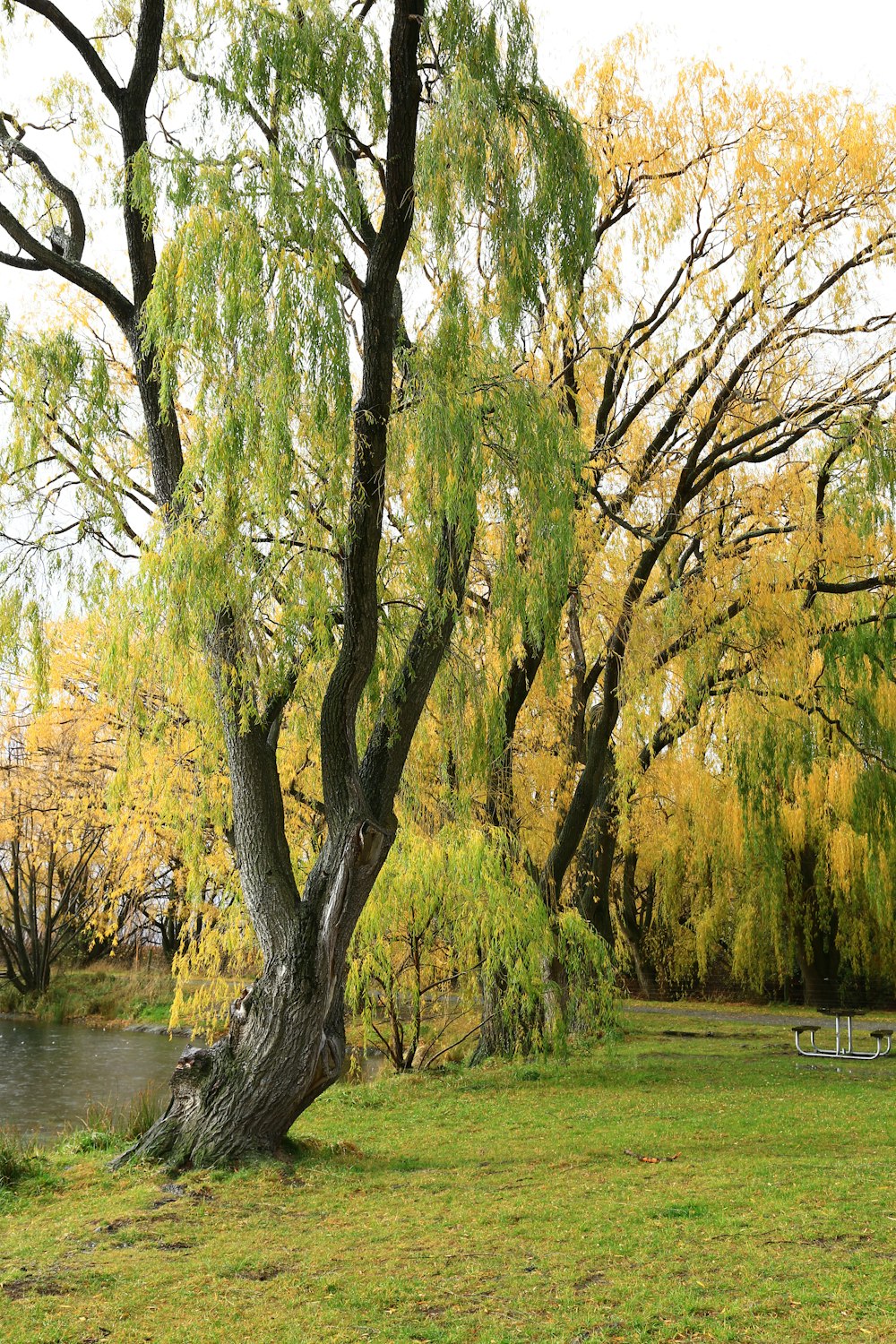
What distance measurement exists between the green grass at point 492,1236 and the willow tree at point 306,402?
0.77 metres

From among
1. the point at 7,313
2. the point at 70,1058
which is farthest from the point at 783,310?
the point at 70,1058

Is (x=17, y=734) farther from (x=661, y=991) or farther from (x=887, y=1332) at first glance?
(x=887, y=1332)

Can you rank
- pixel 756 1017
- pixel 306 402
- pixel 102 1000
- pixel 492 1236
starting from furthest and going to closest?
1. pixel 102 1000
2. pixel 756 1017
3. pixel 306 402
4. pixel 492 1236

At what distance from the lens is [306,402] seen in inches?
221

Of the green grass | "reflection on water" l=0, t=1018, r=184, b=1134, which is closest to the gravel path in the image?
the green grass

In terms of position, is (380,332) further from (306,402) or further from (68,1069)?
(68,1069)

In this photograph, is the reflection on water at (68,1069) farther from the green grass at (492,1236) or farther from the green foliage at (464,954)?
the green grass at (492,1236)

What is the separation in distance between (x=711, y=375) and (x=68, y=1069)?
10.5 metres

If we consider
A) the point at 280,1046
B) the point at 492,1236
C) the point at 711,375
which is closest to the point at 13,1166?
the point at 280,1046

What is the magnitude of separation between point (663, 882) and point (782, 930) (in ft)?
6.89

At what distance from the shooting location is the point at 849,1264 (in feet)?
12.9

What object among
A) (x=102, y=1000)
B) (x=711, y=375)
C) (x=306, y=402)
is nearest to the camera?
(x=306, y=402)

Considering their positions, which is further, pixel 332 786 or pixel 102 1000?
pixel 102 1000

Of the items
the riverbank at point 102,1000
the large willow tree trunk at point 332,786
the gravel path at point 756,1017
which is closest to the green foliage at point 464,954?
the large willow tree trunk at point 332,786
